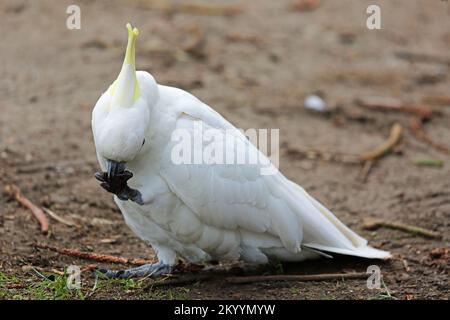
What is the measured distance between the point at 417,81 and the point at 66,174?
4.53 meters

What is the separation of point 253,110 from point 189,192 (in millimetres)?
3536

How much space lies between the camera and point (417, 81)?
9.22m

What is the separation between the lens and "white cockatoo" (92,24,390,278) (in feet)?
13.8

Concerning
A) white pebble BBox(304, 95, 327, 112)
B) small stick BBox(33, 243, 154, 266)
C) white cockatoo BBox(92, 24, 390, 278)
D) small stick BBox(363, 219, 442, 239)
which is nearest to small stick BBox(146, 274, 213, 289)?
white cockatoo BBox(92, 24, 390, 278)

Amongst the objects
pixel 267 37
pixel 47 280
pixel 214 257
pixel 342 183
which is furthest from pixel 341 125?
pixel 47 280

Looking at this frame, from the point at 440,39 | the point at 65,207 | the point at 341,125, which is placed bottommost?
the point at 65,207

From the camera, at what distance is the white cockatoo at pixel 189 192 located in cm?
419

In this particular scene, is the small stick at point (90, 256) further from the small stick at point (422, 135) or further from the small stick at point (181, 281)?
the small stick at point (422, 135)

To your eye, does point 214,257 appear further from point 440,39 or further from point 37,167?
point 440,39

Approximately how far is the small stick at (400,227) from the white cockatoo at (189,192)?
637 millimetres

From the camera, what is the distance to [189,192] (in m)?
4.59
